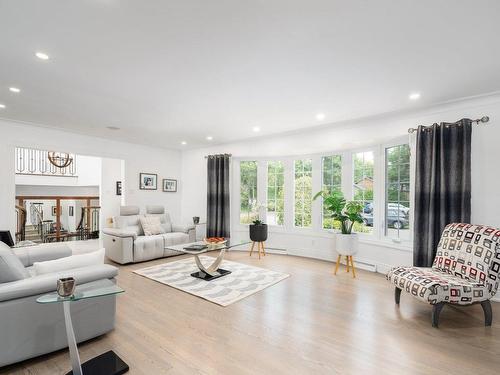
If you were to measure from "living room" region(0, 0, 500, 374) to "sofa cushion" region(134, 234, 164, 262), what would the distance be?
40 millimetres

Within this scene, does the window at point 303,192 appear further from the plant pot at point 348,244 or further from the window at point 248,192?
the plant pot at point 348,244

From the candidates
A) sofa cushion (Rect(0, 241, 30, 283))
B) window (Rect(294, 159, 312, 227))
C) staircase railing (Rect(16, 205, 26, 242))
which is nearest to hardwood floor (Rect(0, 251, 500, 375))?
sofa cushion (Rect(0, 241, 30, 283))

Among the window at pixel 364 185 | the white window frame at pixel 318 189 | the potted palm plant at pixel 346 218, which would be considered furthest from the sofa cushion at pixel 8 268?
the window at pixel 364 185

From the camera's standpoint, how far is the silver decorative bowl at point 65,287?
1599 millimetres

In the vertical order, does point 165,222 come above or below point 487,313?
above

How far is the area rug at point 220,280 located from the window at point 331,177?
4.99 ft

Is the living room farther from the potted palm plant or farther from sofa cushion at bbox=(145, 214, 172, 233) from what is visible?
sofa cushion at bbox=(145, 214, 172, 233)

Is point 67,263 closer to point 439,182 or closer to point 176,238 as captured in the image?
point 176,238

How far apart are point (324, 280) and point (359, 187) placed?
6.01 ft

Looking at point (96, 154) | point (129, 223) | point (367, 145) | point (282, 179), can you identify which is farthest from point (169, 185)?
point (367, 145)

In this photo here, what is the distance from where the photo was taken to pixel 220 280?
375 centimetres

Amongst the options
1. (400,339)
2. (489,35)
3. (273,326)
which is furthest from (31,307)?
(489,35)

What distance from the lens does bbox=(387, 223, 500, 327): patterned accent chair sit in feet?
8.05

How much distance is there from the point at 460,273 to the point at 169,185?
240 inches
